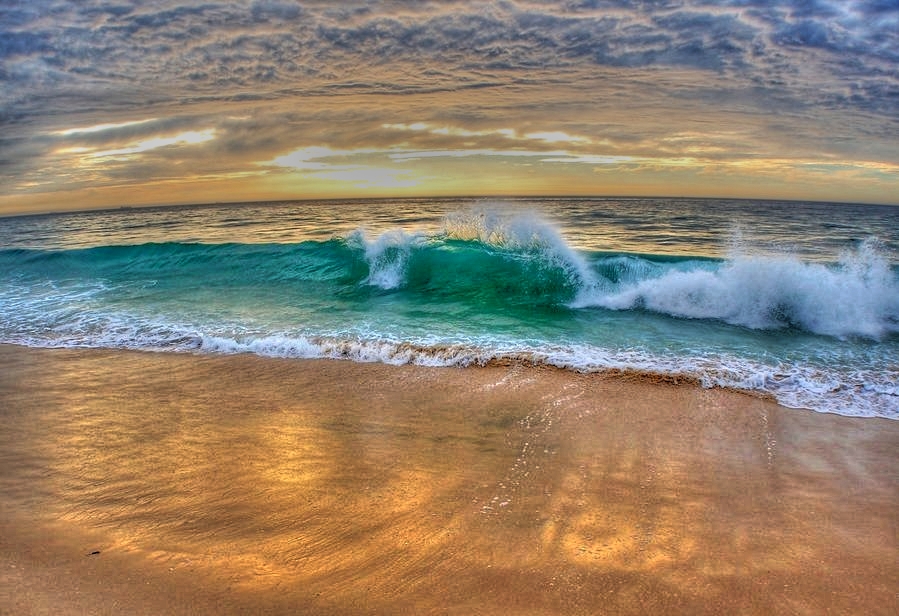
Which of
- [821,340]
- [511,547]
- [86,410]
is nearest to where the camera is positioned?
[511,547]

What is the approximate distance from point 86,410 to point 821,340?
9439 millimetres

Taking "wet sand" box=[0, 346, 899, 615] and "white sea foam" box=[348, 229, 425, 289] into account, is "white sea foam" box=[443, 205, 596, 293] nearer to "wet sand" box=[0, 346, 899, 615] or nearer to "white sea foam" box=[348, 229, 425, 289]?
"white sea foam" box=[348, 229, 425, 289]

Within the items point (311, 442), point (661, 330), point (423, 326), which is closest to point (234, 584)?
point (311, 442)

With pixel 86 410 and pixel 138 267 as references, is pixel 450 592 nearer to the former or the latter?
pixel 86 410

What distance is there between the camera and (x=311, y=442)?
453 cm

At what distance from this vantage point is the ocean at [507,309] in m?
6.73

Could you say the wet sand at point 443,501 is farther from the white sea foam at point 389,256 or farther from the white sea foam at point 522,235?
the white sea foam at point 389,256

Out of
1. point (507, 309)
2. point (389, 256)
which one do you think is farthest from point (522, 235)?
point (507, 309)

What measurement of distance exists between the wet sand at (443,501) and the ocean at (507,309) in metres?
1.10

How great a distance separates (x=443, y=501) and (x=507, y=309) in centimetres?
639

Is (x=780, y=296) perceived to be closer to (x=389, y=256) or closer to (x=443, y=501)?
(x=443, y=501)

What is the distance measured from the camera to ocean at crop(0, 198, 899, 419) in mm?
6727

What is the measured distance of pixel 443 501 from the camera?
358 cm

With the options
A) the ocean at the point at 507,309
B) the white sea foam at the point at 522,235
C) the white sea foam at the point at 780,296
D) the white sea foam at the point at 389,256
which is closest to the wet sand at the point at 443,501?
the ocean at the point at 507,309
